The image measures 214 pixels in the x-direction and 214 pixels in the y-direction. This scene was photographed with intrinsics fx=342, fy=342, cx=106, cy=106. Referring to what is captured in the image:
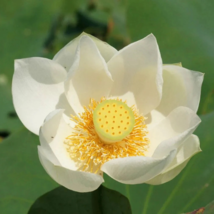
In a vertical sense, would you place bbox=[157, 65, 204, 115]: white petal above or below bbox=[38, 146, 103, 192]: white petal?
above

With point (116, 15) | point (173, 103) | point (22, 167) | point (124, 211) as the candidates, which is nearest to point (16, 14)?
point (116, 15)

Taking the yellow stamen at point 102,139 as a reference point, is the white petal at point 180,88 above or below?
above

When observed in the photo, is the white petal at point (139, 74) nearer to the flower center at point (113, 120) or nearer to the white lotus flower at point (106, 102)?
the white lotus flower at point (106, 102)

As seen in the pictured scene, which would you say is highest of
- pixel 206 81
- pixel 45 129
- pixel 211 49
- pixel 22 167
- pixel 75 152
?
pixel 211 49

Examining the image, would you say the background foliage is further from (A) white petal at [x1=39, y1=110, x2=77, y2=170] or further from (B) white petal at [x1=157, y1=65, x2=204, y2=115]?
(B) white petal at [x1=157, y1=65, x2=204, y2=115]

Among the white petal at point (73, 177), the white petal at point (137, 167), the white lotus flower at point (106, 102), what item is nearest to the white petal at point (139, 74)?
the white lotus flower at point (106, 102)

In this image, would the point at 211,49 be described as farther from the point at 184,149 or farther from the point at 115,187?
the point at 115,187

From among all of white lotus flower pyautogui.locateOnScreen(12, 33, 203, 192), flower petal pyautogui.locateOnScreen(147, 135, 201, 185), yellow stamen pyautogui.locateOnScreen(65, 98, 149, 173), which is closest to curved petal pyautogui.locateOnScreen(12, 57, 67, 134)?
white lotus flower pyautogui.locateOnScreen(12, 33, 203, 192)
